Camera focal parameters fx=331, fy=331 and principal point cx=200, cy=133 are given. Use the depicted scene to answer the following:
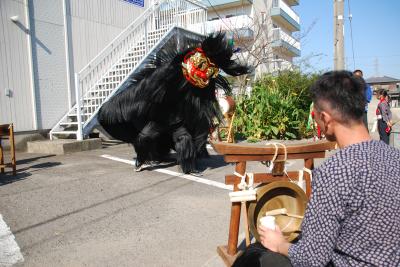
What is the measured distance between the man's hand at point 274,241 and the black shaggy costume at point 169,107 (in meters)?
3.44

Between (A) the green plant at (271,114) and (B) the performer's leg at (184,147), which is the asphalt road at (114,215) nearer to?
(B) the performer's leg at (184,147)

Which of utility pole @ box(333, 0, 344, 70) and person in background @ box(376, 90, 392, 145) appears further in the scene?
utility pole @ box(333, 0, 344, 70)

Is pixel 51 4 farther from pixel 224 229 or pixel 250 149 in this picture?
pixel 250 149

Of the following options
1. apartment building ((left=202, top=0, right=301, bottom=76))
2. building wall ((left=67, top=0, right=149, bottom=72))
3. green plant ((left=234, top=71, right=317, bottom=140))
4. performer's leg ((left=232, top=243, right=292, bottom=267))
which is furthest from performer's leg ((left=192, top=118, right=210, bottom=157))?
apartment building ((left=202, top=0, right=301, bottom=76))

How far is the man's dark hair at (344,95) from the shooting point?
53.4 inches

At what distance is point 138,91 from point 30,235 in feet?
9.15

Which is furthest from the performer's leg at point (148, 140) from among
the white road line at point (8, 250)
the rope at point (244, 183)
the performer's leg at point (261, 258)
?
the performer's leg at point (261, 258)

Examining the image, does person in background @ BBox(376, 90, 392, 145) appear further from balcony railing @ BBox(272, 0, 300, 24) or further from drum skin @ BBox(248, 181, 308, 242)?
balcony railing @ BBox(272, 0, 300, 24)

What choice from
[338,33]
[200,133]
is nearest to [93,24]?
[200,133]

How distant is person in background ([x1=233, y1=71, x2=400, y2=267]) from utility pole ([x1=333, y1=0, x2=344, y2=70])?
8.28m

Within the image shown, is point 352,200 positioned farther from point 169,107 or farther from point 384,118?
point 384,118

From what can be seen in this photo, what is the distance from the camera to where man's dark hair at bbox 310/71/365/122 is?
1.36 metres

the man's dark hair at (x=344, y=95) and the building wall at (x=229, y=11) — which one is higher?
the building wall at (x=229, y=11)

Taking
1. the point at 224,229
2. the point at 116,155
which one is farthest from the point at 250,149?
the point at 116,155
